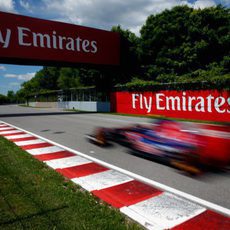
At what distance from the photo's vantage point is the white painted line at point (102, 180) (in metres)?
3.99

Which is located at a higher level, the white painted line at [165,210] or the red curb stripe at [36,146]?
the red curb stripe at [36,146]

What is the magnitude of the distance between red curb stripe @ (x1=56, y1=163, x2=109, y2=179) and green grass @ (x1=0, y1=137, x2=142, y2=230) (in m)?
0.22

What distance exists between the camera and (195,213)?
3.00 meters

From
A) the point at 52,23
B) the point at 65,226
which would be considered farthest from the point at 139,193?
the point at 52,23

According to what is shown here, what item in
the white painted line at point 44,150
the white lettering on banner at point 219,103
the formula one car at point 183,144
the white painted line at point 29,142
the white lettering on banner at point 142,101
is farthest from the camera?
the white lettering on banner at point 142,101

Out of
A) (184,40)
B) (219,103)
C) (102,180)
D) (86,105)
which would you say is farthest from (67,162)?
(184,40)

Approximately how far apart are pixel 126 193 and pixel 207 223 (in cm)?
132

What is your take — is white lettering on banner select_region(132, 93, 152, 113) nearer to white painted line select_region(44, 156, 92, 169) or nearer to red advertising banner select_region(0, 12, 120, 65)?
red advertising banner select_region(0, 12, 120, 65)

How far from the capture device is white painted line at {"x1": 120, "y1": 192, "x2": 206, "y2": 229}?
2.84m

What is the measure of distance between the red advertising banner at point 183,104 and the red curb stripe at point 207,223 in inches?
476

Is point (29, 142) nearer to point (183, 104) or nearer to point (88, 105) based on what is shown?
point (183, 104)

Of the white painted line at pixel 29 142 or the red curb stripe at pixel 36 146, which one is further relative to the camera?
the white painted line at pixel 29 142

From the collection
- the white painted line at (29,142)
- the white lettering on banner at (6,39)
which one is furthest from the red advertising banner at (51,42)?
the white painted line at (29,142)

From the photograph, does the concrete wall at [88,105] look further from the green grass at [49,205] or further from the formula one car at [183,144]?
the green grass at [49,205]
